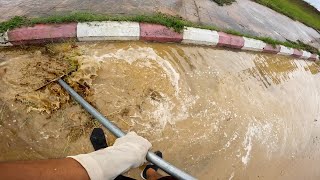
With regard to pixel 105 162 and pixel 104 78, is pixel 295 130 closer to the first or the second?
pixel 104 78

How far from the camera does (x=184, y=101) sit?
3.93 m

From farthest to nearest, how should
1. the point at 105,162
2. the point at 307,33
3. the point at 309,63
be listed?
the point at 307,33 → the point at 309,63 → the point at 105,162

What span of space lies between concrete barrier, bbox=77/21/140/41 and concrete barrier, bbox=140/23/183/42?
0.08 meters

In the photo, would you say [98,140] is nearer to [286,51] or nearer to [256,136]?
[256,136]

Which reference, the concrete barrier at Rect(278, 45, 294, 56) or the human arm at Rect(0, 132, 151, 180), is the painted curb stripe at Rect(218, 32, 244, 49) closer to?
the concrete barrier at Rect(278, 45, 294, 56)

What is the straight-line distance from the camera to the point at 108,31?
410 cm

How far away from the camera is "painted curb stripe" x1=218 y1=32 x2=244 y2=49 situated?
4.90 m

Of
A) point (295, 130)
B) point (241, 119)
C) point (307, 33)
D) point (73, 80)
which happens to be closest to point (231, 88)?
point (241, 119)

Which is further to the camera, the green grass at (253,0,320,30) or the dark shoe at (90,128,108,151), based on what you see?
the green grass at (253,0,320,30)

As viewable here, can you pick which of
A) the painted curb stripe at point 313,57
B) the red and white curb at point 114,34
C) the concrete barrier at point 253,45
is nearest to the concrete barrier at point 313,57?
the painted curb stripe at point 313,57

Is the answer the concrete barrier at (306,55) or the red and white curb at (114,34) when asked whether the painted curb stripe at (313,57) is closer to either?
the concrete barrier at (306,55)

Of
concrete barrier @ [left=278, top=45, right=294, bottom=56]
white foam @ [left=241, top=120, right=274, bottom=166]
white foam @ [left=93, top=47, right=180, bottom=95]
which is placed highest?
concrete barrier @ [left=278, top=45, right=294, bottom=56]

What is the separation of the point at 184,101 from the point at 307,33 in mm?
4867

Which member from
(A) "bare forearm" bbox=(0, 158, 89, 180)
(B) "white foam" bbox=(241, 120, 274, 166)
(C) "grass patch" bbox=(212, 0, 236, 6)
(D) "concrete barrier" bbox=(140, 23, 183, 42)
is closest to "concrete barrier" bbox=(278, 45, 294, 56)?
(C) "grass patch" bbox=(212, 0, 236, 6)
